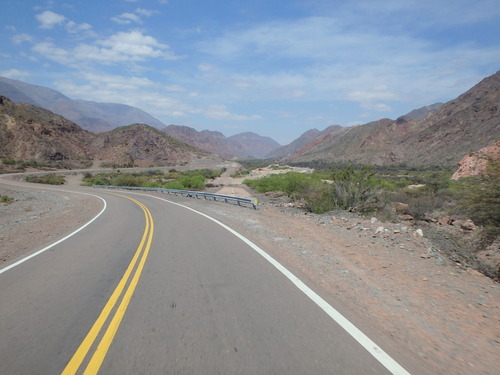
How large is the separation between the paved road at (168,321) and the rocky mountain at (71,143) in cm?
9340

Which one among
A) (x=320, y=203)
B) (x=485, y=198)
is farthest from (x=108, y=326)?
(x=320, y=203)

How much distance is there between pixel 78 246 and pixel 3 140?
97238 millimetres

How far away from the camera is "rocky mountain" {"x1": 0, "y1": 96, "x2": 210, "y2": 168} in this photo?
88.2 meters

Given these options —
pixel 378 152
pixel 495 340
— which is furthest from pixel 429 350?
pixel 378 152

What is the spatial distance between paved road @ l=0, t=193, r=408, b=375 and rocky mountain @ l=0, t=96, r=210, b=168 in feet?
306

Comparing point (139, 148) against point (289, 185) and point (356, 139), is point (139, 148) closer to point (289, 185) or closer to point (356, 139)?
point (356, 139)

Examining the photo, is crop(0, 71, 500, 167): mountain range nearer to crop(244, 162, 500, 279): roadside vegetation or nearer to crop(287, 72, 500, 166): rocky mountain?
crop(287, 72, 500, 166): rocky mountain

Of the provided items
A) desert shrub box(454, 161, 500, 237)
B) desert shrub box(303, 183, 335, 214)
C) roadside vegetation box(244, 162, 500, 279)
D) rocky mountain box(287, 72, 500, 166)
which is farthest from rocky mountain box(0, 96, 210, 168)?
desert shrub box(454, 161, 500, 237)

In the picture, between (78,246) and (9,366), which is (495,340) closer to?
(9,366)

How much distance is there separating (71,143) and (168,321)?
12218 cm

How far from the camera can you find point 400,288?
5645mm

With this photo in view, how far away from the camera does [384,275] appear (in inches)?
250

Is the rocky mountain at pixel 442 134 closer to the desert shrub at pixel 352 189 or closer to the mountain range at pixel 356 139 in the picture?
the mountain range at pixel 356 139

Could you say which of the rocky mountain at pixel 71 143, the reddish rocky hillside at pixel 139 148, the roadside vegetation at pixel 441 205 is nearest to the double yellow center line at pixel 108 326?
the roadside vegetation at pixel 441 205
